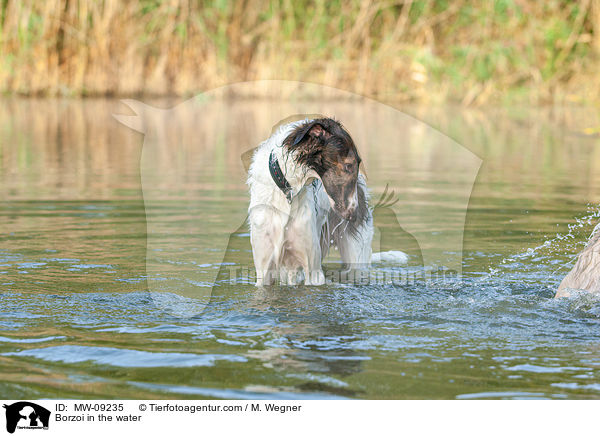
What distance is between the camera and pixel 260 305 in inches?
223

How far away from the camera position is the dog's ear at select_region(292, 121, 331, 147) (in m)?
5.13

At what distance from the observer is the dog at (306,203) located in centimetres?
522

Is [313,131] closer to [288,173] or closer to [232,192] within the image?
[288,173]

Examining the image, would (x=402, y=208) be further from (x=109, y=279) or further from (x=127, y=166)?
(x=127, y=166)

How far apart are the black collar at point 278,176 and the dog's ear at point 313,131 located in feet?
1.12

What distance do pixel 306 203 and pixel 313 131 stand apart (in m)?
0.74

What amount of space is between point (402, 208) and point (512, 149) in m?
6.48
